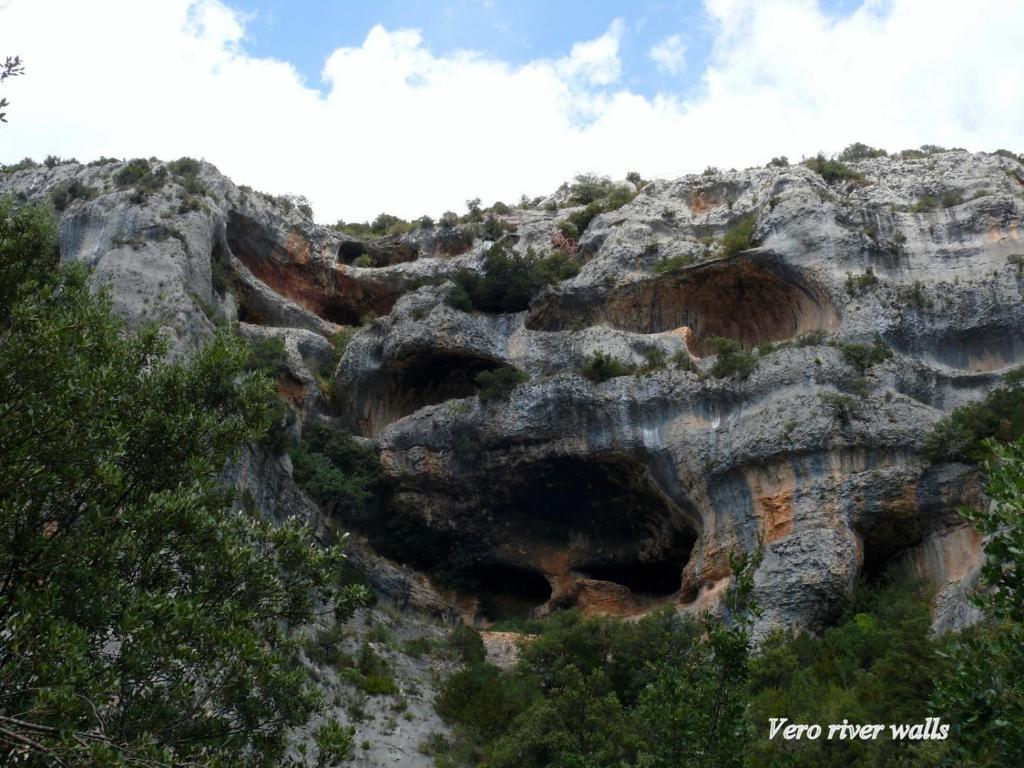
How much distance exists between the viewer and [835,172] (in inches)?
1382

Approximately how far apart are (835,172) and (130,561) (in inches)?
1230

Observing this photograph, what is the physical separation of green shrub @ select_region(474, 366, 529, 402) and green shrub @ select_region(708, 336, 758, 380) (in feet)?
18.6

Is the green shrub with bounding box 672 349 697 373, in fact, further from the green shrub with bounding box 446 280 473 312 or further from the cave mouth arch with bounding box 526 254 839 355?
the green shrub with bounding box 446 280 473 312

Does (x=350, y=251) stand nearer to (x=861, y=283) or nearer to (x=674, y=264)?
(x=674, y=264)

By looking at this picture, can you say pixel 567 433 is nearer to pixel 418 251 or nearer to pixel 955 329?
pixel 955 329

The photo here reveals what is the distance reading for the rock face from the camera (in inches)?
955

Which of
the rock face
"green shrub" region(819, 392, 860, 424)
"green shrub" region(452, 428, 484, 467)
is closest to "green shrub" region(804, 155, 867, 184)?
the rock face

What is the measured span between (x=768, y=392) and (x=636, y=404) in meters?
3.62

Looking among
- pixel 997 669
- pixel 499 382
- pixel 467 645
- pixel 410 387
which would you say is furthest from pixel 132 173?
pixel 997 669

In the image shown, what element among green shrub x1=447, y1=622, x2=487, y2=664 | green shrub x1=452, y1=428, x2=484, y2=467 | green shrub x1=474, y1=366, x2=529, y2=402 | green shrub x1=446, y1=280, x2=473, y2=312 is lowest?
green shrub x1=447, y1=622, x2=487, y2=664

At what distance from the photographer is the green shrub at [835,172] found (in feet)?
114

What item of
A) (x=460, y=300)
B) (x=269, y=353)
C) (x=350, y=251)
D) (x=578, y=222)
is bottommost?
(x=269, y=353)

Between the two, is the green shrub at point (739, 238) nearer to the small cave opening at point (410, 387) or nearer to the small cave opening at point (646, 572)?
A: the small cave opening at point (410, 387)

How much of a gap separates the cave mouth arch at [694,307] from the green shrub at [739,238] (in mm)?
384
